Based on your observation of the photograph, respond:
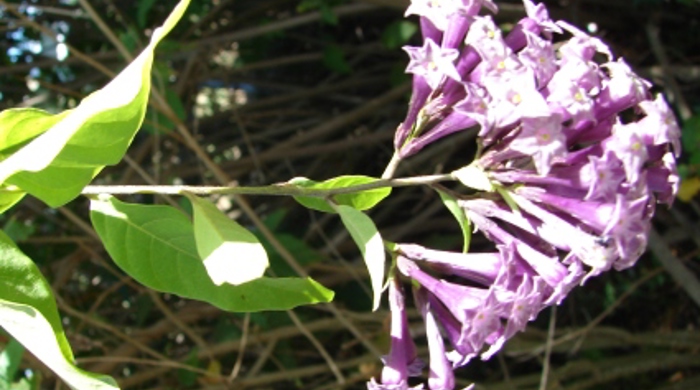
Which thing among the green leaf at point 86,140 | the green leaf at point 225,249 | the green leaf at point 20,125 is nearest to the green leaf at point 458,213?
the green leaf at point 225,249

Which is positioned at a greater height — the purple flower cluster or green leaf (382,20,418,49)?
the purple flower cluster

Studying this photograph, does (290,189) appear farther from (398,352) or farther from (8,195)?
(8,195)

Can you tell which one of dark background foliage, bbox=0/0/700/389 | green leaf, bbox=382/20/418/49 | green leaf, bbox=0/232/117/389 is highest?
green leaf, bbox=0/232/117/389

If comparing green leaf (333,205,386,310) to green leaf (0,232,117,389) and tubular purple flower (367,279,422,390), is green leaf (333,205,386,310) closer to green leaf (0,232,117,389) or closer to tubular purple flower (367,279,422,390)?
tubular purple flower (367,279,422,390)

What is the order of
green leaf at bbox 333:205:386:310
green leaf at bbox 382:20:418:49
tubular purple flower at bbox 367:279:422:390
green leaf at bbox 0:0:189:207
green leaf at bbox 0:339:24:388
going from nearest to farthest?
green leaf at bbox 0:0:189:207 < green leaf at bbox 333:205:386:310 < tubular purple flower at bbox 367:279:422:390 < green leaf at bbox 0:339:24:388 < green leaf at bbox 382:20:418:49

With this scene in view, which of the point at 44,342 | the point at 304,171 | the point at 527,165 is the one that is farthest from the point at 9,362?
the point at 304,171

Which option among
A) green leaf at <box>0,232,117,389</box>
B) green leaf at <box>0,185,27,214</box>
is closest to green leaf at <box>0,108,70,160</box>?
green leaf at <box>0,185,27,214</box>

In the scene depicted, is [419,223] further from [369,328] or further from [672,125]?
[672,125]

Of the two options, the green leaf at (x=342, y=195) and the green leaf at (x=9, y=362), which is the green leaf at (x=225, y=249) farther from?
the green leaf at (x=9, y=362)
